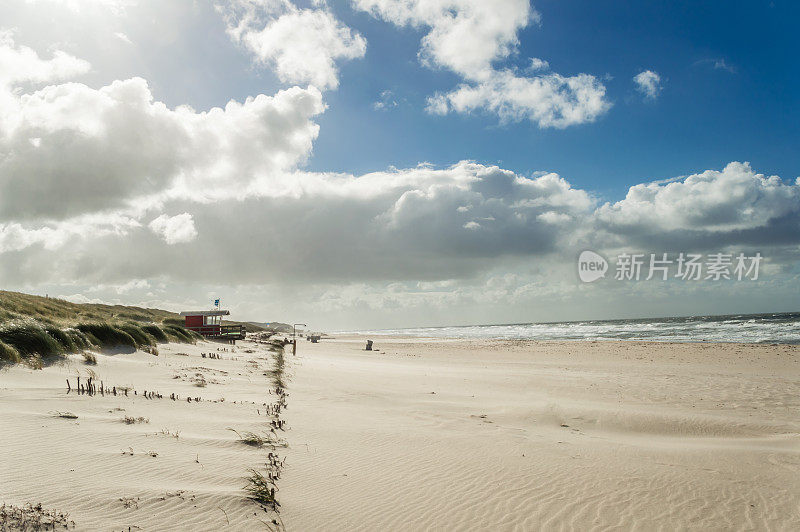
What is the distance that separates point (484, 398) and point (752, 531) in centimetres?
832

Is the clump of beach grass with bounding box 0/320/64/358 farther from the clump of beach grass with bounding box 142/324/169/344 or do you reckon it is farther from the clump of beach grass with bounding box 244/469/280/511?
the clump of beach grass with bounding box 142/324/169/344

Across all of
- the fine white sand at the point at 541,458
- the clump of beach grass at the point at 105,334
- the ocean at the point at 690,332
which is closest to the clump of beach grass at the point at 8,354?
the clump of beach grass at the point at 105,334

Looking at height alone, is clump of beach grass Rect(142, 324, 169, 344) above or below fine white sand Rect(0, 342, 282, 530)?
below

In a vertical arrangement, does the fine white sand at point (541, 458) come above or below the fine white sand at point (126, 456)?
below

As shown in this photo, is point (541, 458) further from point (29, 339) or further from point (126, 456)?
point (29, 339)

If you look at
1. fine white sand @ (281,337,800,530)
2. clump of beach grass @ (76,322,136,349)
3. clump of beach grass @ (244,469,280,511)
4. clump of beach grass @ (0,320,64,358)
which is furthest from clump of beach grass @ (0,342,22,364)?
clump of beach grass @ (244,469,280,511)

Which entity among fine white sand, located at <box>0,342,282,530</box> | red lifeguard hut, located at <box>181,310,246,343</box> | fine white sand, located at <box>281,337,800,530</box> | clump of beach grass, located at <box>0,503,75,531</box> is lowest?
red lifeguard hut, located at <box>181,310,246,343</box>

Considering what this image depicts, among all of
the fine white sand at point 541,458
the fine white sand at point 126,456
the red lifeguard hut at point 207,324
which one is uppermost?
the fine white sand at point 126,456

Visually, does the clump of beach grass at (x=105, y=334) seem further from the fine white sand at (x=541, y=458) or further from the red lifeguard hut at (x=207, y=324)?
the red lifeguard hut at (x=207, y=324)

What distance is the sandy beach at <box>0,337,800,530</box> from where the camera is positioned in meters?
4.39

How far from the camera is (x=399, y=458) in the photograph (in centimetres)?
670

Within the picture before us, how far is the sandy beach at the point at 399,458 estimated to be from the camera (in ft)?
14.4

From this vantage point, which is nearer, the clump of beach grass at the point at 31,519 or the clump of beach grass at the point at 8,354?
the clump of beach grass at the point at 31,519

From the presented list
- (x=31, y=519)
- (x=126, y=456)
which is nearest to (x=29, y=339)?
(x=126, y=456)
